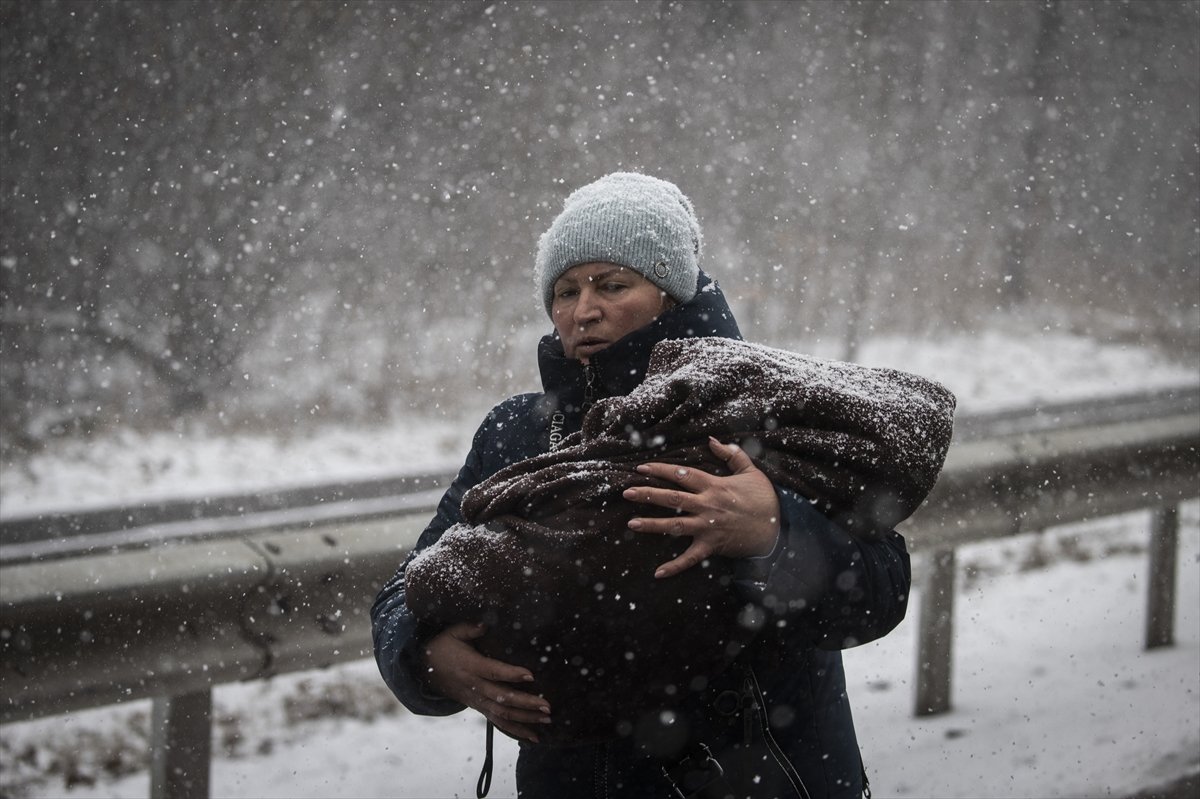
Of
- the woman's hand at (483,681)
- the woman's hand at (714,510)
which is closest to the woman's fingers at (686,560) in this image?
the woman's hand at (714,510)

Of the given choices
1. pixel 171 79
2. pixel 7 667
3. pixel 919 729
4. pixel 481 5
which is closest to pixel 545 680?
pixel 7 667

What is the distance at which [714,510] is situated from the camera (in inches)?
55.0

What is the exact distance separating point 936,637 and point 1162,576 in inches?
51.5

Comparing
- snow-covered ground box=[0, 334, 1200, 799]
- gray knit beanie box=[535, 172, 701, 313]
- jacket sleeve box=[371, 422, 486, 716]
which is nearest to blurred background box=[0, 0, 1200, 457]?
snow-covered ground box=[0, 334, 1200, 799]

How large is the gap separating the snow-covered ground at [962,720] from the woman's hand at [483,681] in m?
1.72

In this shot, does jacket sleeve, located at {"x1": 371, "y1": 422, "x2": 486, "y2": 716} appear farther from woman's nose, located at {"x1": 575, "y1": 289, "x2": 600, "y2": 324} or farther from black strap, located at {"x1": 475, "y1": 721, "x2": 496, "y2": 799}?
woman's nose, located at {"x1": 575, "y1": 289, "x2": 600, "y2": 324}

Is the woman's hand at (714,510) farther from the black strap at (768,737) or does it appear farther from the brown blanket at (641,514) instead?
the black strap at (768,737)

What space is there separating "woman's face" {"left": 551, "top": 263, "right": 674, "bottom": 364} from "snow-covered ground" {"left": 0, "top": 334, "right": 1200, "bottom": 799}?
6.37 ft

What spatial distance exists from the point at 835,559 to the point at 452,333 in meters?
6.68

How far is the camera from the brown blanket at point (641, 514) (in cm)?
141

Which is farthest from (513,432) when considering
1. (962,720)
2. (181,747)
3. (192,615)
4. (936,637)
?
(962,720)

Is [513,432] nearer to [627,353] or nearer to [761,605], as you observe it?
[627,353]

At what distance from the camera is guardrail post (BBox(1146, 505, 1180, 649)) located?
422cm

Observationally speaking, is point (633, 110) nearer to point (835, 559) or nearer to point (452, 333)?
point (452, 333)
